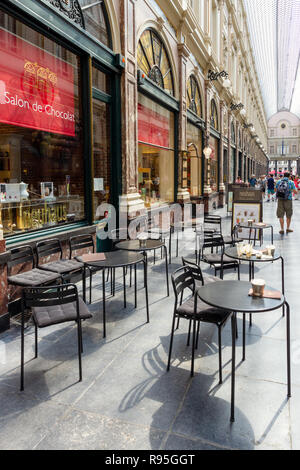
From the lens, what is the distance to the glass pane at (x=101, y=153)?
22.9ft

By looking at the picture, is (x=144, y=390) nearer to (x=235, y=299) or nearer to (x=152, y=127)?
(x=235, y=299)

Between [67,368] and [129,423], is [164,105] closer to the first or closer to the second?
[67,368]

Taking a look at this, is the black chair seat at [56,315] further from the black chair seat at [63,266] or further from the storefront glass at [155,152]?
the storefront glass at [155,152]

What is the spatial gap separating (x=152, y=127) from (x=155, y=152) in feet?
2.50

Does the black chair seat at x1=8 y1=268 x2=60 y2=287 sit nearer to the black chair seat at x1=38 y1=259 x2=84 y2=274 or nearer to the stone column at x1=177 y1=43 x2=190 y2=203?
the black chair seat at x1=38 y1=259 x2=84 y2=274

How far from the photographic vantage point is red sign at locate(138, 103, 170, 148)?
29.8 feet

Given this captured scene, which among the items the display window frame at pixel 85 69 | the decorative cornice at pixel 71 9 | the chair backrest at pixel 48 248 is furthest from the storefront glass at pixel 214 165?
the chair backrest at pixel 48 248

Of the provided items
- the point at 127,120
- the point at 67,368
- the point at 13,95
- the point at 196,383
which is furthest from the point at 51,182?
the point at 196,383

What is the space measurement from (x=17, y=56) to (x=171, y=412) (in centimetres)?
490

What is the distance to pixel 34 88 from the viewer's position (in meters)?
5.27

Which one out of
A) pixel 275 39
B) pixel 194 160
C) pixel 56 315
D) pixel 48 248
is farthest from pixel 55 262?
pixel 275 39

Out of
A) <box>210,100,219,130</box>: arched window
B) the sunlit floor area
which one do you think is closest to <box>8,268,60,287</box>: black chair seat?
the sunlit floor area

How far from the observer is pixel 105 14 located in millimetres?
7012
